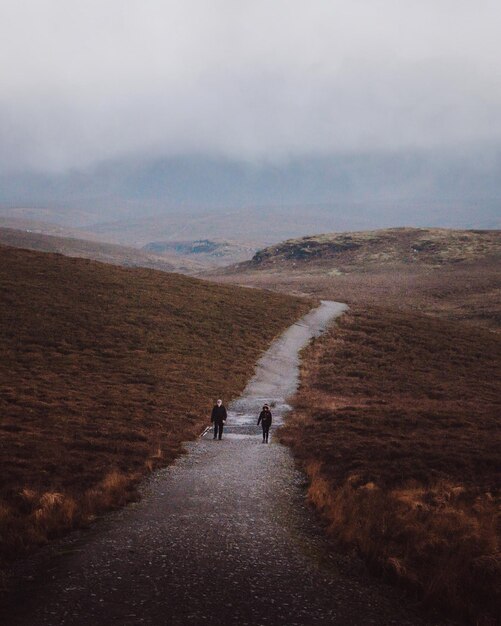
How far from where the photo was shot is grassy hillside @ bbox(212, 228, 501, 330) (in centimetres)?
9731

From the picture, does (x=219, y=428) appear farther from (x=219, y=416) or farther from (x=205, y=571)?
(x=205, y=571)

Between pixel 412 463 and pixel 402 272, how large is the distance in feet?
424

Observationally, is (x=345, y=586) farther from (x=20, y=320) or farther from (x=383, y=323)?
(x=383, y=323)

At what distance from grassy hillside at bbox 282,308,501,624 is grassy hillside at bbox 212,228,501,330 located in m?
40.4

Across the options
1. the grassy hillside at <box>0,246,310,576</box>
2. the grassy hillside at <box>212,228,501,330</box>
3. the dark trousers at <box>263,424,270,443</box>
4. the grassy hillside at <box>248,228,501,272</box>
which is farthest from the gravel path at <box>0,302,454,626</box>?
the grassy hillside at <box>248,228,501,272</box>

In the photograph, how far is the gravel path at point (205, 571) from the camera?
9570mm

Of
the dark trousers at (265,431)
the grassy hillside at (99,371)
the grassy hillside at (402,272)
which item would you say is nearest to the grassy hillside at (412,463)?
the dark trousers at (265,431)

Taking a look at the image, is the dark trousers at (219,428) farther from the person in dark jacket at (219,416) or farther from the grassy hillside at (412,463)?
the grassy hillside at (412,463)

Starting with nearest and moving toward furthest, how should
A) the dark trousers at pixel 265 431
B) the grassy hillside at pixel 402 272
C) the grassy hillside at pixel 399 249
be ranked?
1. the dark trousers at pixel 265 431
2. the grassy hillside at pixel 402 272
3. the grassy hillside at pixel 399 249

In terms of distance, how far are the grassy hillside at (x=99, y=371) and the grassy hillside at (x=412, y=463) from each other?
6.53m

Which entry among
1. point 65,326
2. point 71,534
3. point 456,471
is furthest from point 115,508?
point 65,326

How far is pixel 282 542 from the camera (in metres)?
13.1

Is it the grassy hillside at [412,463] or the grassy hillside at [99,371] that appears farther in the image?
A: the grassy hillside at [99,371]

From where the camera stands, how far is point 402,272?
469 ft
